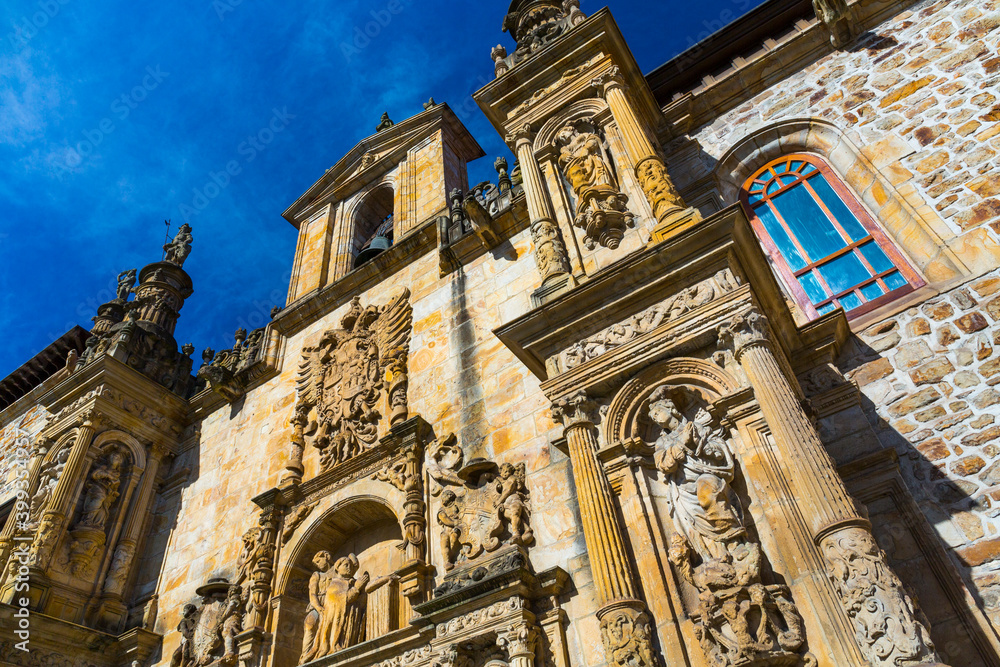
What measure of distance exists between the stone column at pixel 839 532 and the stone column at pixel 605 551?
1430 mm

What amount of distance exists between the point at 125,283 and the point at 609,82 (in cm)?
1254

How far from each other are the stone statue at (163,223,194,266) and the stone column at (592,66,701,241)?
1165cm

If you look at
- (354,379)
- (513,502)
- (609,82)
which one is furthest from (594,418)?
(354,379)

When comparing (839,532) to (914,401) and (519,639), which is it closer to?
(914,401)

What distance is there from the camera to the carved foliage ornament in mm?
7438

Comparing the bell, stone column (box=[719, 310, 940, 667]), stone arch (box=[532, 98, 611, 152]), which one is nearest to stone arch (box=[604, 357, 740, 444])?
stone column (box=[719, 310, 940, 667])

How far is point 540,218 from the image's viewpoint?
8.55m

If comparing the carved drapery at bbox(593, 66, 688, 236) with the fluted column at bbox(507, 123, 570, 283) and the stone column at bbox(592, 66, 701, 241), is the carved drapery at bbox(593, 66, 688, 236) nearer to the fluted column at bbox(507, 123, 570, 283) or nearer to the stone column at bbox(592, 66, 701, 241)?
the stone column at bbox(592, 66, 701, 241)

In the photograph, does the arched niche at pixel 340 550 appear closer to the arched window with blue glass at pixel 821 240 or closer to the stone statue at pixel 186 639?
the stone statue at pixel 186 639

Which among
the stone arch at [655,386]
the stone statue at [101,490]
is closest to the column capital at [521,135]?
the stone arch at [655,386]

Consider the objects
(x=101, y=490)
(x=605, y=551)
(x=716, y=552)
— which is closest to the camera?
(x=716, y=552)

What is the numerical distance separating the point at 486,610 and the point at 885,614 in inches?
144

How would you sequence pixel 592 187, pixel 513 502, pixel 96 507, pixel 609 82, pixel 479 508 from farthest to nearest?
1. pixel 96 507
2. pixel 609 82
3. pixel 592 187
4. pixel 479 508
5. pixel 513 502

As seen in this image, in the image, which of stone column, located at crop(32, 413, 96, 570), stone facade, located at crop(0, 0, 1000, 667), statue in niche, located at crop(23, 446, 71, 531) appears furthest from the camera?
statue in niche, located at crop(23, 446, 71, 531)
